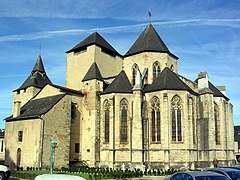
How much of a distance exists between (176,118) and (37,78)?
2669cm

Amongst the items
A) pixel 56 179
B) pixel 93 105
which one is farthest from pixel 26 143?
pixel 56 179

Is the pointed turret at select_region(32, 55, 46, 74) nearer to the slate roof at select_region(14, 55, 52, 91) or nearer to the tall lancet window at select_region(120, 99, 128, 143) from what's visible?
the slate roof at select_region(14, 55, 52, 91)

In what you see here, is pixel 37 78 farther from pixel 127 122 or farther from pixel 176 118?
pixel 176 118

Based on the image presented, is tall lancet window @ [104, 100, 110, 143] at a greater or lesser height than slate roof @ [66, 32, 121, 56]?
lesser

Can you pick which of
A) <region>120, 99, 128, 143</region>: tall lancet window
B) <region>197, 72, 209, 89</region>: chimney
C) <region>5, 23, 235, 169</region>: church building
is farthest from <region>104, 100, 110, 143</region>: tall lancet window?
<region>197, 72, 209, 89</region>: chimney

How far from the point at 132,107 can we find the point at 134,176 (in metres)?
10.1

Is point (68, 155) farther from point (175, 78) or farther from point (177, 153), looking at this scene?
point (175, 78)

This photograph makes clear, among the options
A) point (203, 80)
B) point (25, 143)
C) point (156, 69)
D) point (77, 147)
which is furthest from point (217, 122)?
point (25, 143)

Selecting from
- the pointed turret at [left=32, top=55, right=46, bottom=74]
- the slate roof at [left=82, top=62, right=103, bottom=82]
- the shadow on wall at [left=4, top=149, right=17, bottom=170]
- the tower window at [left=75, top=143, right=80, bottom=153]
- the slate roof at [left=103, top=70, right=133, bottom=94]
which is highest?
the pointed turret at [left=32, top=55, right=46, bottom=74]

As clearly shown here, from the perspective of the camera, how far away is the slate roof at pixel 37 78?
4615 centimetres

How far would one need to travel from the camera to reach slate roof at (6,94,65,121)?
3026 centimetres

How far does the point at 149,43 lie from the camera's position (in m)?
38.5

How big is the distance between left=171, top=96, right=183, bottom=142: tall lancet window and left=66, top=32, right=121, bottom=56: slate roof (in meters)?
13.5

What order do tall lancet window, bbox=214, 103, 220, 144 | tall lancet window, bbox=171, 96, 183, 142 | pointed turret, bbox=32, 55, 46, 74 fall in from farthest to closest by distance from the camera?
pointed turret, bbox=32, 55, 46, 74, tall lancet window, bbox=214, 103, 220, 144, tall lancet window, bbox=171, 96, 183, 142
